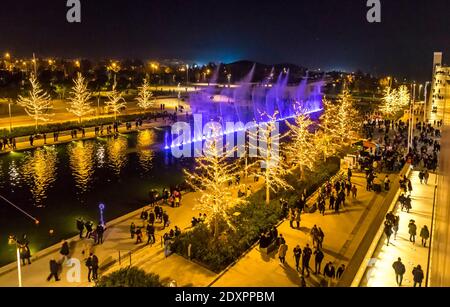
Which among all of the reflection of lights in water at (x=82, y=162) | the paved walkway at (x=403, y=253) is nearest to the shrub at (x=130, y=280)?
the paved walkway at (x=403, y=253)

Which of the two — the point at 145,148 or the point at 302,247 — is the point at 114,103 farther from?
the point at 302,247

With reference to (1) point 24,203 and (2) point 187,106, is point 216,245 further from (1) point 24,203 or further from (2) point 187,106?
(2) point 187,106

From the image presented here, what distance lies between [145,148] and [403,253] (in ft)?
86.0

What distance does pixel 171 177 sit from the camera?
2845 centimetres

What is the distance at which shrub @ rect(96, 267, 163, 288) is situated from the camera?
12.3 metres

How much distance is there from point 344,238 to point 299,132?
32.6 feet

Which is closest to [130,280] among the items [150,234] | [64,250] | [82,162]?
[64,250]

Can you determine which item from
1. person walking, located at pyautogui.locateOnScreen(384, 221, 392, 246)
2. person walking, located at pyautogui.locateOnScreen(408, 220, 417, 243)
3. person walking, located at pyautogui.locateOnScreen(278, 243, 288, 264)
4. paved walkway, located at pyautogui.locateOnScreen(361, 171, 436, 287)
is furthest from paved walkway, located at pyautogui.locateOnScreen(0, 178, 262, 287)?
person walking, located at pyautogui.locateOnScreen(408, 220, 417, 243)

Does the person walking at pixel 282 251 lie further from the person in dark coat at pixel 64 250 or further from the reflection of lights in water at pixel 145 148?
the reflection of lights in water at pixel 145 148

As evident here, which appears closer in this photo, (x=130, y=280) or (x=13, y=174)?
(x=130, y=280)

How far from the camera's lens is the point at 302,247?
16.4 m

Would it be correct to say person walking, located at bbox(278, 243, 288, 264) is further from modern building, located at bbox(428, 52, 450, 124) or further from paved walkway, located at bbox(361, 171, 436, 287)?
modern building, located at bbox(428, 52, 450, 124)

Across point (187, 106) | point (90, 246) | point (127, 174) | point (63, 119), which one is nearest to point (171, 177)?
point (127, 174)

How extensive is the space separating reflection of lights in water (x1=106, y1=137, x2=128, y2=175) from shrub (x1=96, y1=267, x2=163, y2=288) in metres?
16.6
